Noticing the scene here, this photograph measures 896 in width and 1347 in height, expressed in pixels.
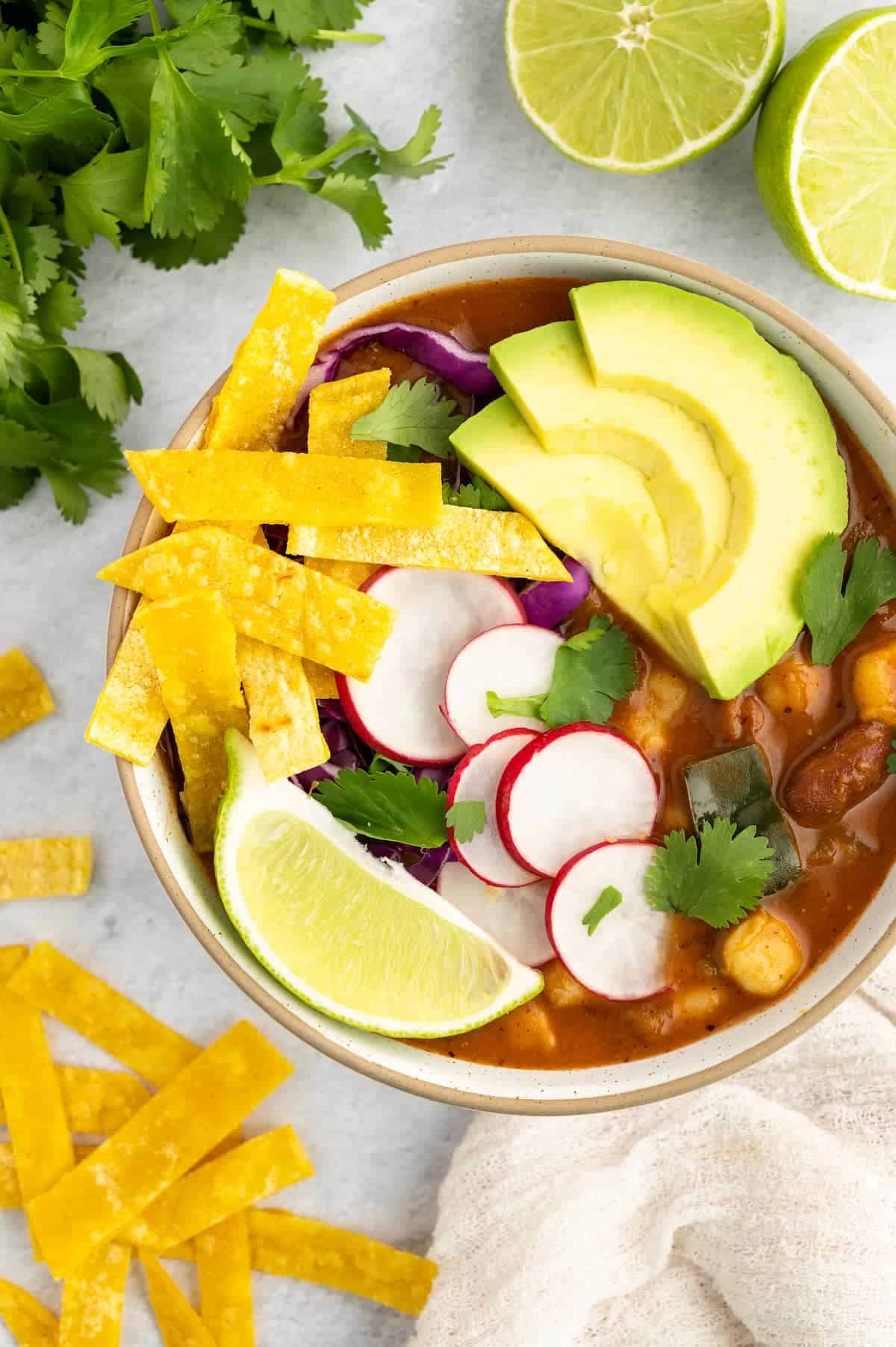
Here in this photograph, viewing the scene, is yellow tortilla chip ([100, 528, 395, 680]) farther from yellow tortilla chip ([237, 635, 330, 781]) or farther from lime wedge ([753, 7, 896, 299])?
lime wedge ([753, 7, 896, 299])

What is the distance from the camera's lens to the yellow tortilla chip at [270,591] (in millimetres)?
2137

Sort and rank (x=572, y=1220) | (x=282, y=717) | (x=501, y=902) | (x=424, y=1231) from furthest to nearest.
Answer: (x=424, y=1231) < (x=572, y=1220) < (x=501, y=902) < (x=282, y=717)

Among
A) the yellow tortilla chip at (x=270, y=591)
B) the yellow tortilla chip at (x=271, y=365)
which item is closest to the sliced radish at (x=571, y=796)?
the yellow tortilla chip at (x=270, y=591)

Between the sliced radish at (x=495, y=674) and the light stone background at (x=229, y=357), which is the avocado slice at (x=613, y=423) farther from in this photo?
the light stone background at (x=229, y=357)

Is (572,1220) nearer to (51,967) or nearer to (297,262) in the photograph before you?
(51,967)

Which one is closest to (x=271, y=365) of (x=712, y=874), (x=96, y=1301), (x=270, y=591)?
(x=270, y=591)

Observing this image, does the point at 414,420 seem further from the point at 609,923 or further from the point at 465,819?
the point at 609,923

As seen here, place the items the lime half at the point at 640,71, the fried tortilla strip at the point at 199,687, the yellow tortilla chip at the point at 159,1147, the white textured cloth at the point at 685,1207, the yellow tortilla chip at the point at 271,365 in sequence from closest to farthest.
A: the fried tortilla strip at the point at 199,687 < the yellow tortilla chip at the point at 271,365 < the lime half at the point at 640,71 < the white textured cloth at the point at 685,1207 < the yellow tortilla chip at the point at 159,1147

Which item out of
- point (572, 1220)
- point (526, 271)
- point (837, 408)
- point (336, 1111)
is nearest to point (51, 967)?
point (336, 1111)

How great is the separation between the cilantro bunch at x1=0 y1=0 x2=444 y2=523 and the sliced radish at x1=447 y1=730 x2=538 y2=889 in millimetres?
1033

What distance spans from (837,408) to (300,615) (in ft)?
3.53

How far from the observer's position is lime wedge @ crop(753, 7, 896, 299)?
7.55 feet

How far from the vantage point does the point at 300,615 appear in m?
2.16

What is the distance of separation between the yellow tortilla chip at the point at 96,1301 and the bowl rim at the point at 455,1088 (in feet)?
3.26
